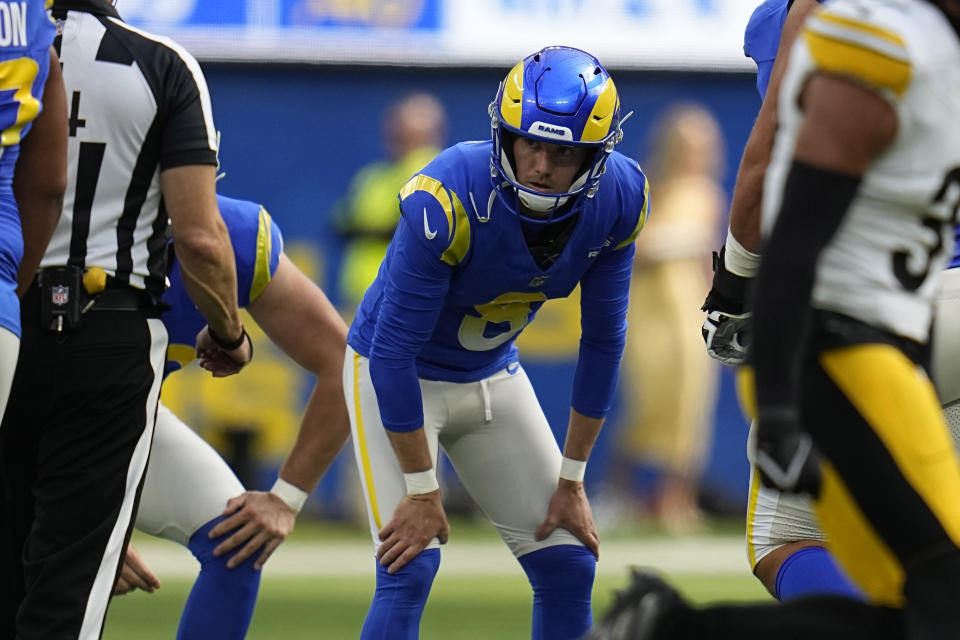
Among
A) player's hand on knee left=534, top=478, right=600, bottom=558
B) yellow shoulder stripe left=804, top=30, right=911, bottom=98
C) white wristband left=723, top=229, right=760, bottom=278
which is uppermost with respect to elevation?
yellow shoulder stripe left=804, top=30, right=911, bottom=98

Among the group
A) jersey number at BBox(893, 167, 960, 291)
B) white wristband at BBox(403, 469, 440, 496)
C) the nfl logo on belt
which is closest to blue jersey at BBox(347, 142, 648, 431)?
white wristband at BBox(403, 469, 440, 496)

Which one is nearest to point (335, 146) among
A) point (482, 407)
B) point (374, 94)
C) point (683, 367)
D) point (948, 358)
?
point (374, 94)

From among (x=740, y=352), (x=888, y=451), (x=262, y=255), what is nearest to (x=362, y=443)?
(x=262, y=255)

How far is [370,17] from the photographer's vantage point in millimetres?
10680

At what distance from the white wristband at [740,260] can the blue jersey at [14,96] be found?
→ 64.0 inches

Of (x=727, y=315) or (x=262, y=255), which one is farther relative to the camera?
(x=262, y=255)

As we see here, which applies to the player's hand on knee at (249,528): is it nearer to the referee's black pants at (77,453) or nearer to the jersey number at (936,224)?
the referee's black pants at (77,453)

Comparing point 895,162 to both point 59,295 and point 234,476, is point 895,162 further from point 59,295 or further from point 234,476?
point 234,476

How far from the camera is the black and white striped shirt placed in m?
3.76

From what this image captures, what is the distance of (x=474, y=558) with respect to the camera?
864 centimetres

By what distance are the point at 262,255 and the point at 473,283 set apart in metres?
0.70

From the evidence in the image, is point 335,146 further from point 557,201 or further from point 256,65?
point 557,201

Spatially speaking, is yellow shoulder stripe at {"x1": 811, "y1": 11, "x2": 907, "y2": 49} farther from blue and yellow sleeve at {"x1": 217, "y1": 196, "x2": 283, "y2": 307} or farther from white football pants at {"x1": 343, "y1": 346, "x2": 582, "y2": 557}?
blue and yellow sleeve at {"x1": 217, "y1": 196, "x2": 283, "y2": 307}

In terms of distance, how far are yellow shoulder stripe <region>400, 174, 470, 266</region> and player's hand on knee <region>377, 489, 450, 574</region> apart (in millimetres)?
638
